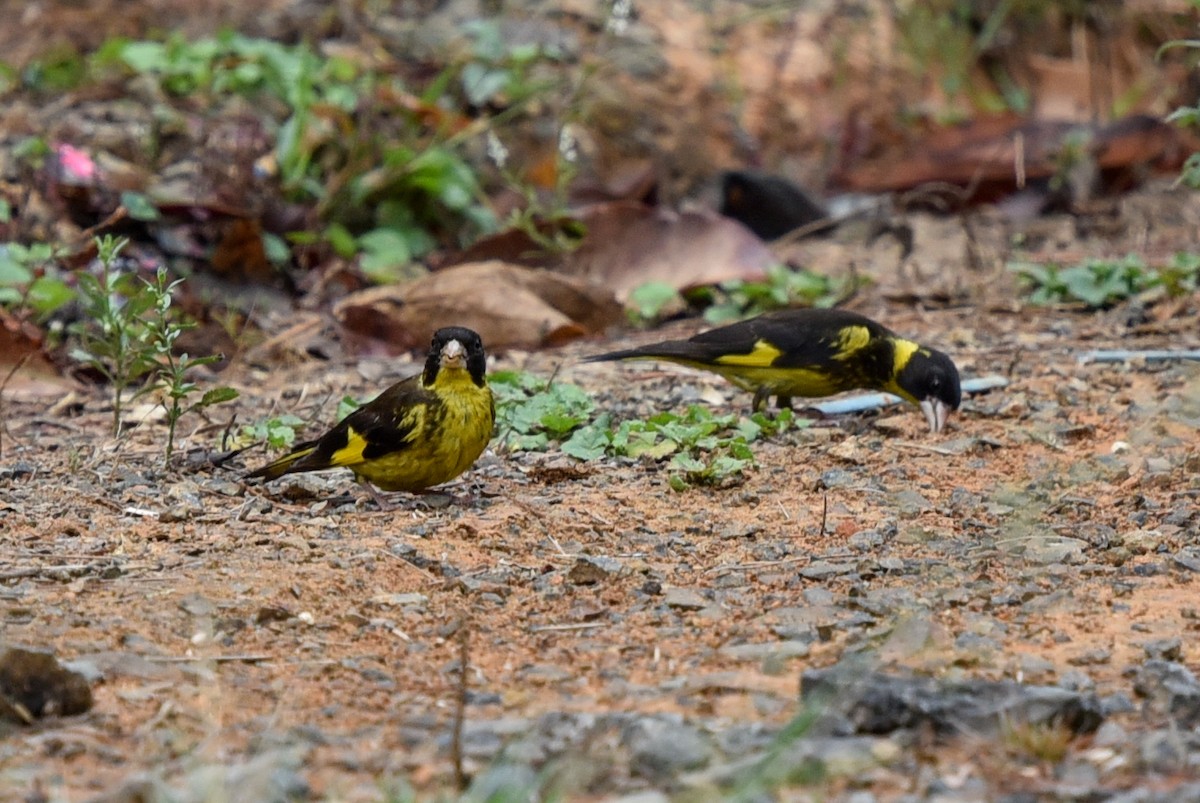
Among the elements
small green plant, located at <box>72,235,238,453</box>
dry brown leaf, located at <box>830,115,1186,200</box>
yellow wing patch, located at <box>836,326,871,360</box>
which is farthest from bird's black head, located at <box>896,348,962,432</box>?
dry brown leaf, located at <box>830,115,1186,200</box>

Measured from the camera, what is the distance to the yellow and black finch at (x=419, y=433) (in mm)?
5035

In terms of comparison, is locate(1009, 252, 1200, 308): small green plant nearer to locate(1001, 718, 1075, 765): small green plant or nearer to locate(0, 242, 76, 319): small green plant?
locate(0, 242, 76, 319): small green plant

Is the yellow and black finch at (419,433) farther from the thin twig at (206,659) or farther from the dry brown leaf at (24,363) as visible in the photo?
the dry brown leaf at (24,363)

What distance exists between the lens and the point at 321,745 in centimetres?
317

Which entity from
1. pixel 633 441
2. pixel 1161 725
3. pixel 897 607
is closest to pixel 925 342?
pixel 633 441

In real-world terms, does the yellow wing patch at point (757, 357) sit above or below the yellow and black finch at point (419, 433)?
above

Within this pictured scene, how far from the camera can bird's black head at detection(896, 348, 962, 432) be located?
613 centimetres

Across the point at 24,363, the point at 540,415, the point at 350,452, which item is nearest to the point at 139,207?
the point at 24,363

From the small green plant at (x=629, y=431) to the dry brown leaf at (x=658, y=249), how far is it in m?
2.20

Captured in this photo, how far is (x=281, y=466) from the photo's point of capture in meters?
5.12

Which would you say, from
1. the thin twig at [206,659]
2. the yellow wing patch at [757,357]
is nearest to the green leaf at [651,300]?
the yellow wing patch at [757,357]

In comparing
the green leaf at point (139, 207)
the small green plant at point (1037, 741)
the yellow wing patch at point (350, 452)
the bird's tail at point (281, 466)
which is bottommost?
the small green plant at point (1037, 741)

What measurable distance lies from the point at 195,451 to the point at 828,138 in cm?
603

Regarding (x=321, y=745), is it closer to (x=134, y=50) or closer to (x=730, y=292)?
(x=730, y=292)
